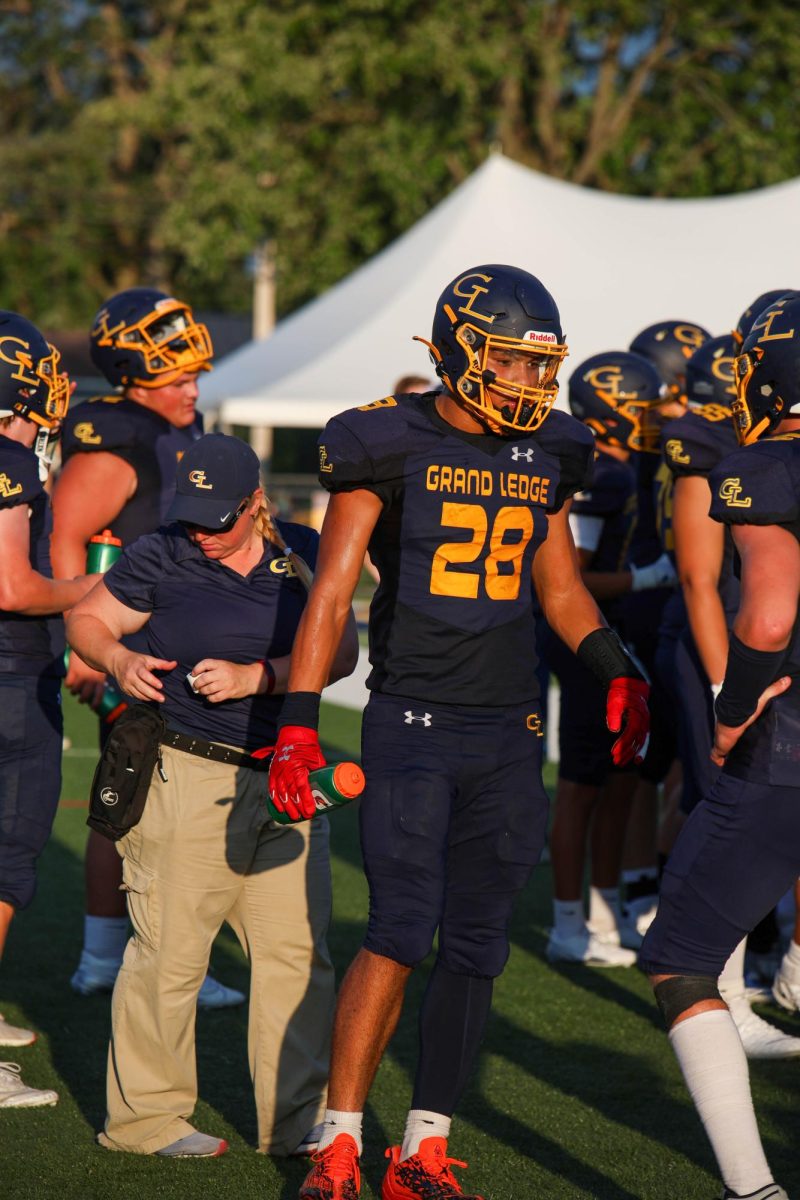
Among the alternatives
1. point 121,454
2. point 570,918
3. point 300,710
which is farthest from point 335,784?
point 570,918

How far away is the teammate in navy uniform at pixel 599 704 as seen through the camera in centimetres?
607

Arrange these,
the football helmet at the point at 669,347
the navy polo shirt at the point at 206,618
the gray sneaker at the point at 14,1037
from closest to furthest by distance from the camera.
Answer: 1. the navy polo shirt at the point at 206,618
2. the gray sneaker at the point at 14,1037
3. the football helmet at the point at 669,347

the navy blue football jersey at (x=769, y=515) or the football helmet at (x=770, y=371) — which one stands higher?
the football helmet at (x=770, y=371)

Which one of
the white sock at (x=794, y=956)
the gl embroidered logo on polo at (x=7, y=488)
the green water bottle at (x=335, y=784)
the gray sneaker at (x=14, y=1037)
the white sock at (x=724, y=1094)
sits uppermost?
the gl embroidered logo on polo at (x=7, y=488)

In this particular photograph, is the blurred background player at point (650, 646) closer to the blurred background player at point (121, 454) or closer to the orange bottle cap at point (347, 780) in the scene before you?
the blurred background player at point (121, 454)

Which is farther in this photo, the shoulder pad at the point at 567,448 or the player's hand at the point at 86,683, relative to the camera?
the player's hand at the point at 86,683

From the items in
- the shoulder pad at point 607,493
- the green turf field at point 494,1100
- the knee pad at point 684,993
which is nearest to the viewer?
the knee pad at point 684,993

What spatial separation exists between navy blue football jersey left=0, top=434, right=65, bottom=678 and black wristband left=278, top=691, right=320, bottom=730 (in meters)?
1.20

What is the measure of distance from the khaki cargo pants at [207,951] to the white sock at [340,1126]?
0.49 metres

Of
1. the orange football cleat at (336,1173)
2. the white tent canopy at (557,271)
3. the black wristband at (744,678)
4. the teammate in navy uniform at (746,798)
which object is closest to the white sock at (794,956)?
the teammate in navy uniform at (746,798)

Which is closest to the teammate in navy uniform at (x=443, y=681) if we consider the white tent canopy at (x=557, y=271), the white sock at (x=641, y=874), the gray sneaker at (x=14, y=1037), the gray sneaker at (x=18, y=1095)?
the gray sneaker at (x=18, y=1095)

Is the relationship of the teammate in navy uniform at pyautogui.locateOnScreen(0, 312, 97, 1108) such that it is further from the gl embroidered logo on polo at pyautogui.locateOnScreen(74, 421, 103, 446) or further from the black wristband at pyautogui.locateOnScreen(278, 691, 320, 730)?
the black wristband at pyautogui.locateOnScreen(278, 691, 320, 730)

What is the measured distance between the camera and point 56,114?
42.7 meters

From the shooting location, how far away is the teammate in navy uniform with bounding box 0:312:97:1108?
180 inches
